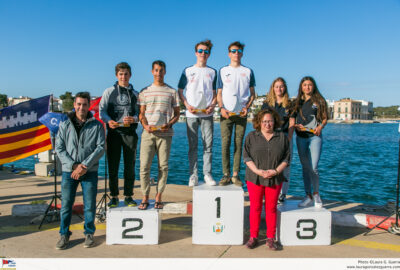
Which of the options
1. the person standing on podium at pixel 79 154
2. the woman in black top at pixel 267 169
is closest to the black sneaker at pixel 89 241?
the person standing on podium at pixel 79 154

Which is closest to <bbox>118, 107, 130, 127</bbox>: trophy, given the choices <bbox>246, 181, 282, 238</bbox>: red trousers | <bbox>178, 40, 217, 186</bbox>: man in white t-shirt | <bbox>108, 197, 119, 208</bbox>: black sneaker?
<bbox>178, 40, 217, 186</bbox>: man in white t-shirt

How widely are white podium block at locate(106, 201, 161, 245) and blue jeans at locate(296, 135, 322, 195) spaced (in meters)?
2.39

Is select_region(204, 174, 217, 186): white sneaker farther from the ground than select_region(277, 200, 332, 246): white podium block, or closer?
farther from the ground

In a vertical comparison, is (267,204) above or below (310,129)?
below

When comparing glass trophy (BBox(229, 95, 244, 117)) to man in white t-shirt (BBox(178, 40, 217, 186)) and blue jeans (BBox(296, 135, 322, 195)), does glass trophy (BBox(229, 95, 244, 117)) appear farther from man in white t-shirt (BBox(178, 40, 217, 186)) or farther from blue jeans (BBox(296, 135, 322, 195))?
blue jeans (BBox(296, 135, 322, 195))

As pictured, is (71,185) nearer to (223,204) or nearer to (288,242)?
(223,204)

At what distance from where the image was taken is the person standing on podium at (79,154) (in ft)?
12.9

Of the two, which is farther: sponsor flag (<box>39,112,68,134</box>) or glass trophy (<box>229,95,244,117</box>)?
sponsor flag (<box>39,112,68,134</box>)

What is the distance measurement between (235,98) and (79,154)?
2553 millimetres

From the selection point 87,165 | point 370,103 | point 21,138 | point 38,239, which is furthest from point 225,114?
point 370,103

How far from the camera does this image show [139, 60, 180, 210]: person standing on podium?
14.5 feet

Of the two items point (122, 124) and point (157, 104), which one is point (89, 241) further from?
point (157, 104)

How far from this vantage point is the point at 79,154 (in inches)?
155

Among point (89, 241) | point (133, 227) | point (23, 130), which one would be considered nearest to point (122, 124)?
point (133, 227)
